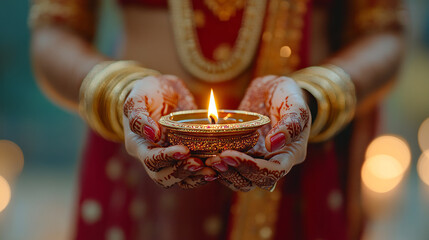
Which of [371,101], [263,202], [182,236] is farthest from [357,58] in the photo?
[182,236]

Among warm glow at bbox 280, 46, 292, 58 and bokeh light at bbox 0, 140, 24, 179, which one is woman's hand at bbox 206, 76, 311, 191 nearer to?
warm glow at bbox 280, 46, 292, 58

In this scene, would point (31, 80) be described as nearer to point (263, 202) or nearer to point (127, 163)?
point (127, 163)

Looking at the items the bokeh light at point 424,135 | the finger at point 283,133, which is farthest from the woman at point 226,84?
the bokeh light at point 424,135

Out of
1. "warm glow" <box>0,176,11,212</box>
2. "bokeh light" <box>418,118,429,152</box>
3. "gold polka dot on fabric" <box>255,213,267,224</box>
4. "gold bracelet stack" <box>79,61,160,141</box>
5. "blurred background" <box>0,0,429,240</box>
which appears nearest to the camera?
"gold bracelet stack" <box>79,61,160,141</box>

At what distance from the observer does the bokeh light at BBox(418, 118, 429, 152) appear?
8.44ft

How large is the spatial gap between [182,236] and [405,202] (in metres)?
1.69

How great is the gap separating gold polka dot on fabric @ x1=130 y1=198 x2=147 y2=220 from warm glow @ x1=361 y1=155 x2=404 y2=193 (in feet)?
5.11

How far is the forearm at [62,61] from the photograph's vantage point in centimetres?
77

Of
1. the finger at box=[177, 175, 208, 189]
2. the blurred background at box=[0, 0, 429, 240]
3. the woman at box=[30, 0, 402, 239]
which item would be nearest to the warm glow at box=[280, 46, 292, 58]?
the woman at box=[30, 0, 402, 239]

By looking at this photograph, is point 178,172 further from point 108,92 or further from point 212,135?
point 108,92

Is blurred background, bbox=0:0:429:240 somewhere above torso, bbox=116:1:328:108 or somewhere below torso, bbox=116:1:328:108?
below

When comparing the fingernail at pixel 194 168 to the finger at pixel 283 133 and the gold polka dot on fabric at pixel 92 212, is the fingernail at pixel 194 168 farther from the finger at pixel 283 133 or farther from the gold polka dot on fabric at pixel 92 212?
the gold polka dot on fabric at pixel 92 212

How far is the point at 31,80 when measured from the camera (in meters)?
2.32

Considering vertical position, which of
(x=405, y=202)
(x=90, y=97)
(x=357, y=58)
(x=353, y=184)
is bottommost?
(x=405, y=202)
